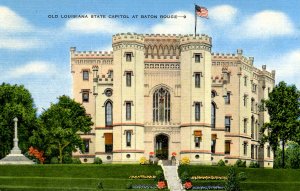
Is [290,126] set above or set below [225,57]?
below

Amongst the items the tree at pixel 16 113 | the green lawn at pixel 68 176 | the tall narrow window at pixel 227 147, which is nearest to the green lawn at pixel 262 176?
the green lawn at pixel 68 176

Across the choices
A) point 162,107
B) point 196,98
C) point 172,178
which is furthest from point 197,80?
point 172,178

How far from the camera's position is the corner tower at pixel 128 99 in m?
80.4

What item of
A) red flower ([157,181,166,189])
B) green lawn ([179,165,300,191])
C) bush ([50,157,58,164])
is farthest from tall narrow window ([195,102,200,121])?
red flower ([157,181,166,189])

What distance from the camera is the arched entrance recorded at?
82.4 meters

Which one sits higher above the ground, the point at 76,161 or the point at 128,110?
the point at 128,110

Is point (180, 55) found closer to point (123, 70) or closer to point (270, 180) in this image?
point (123, 70)

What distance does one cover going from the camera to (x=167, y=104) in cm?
8269

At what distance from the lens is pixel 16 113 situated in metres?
81.2

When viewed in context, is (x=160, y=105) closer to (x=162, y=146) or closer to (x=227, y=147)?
(x=162, y=146)

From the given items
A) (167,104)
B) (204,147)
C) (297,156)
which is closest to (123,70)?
(167,104)

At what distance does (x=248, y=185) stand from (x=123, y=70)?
2734cm

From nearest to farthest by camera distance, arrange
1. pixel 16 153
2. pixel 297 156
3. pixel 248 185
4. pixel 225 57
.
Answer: pixel 248 185
pixel 16 153
pixel 225 57
pixel 297 156

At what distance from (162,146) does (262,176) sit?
19045 millimetres
